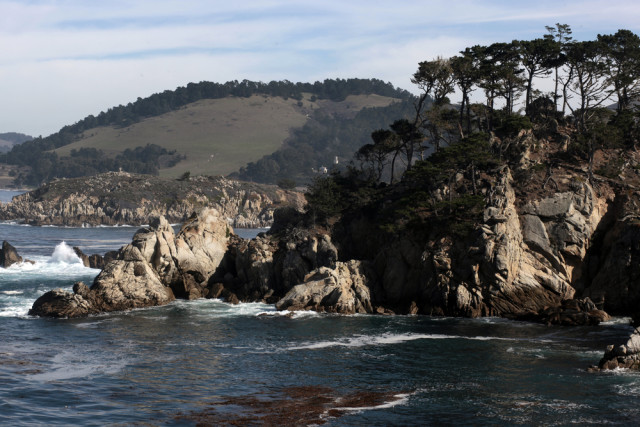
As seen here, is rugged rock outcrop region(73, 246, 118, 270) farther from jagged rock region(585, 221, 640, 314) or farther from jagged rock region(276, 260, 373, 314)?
jagged rock region(585, 221, 640, 314)

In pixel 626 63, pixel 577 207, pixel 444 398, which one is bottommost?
pixel 444 398

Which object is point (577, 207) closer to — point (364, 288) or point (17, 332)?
point (364, 288)

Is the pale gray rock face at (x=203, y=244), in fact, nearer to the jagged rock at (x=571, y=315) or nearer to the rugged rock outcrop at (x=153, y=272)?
the rugged rock outcrop at (x=153, y=272)

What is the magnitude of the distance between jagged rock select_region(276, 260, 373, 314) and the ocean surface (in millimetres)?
2272

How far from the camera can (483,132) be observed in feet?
261

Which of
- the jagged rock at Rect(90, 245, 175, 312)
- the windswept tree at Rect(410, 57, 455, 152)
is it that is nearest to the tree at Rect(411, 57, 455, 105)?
the windswept tree at Rect(410, 57, 455, 152)

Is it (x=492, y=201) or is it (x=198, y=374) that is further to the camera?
(x=492, y=201)

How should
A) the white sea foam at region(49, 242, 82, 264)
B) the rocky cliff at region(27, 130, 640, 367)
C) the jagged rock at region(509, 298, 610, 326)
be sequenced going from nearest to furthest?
the jagged rock at region(509, 298, 610, 326), the rocky cliff at region(27, 130, 640, 367), the white sea foam at region(49, 242, 82, 264)

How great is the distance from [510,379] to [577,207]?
1231 inches

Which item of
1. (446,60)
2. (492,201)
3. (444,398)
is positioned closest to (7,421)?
(444,398)

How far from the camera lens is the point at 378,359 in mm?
53031

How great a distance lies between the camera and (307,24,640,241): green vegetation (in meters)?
76.0

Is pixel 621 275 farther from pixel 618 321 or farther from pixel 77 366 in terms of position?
pixel 77 366

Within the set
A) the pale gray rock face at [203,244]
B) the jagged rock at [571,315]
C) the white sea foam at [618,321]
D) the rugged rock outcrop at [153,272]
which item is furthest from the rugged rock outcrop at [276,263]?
the white sea foam at [618,321]
